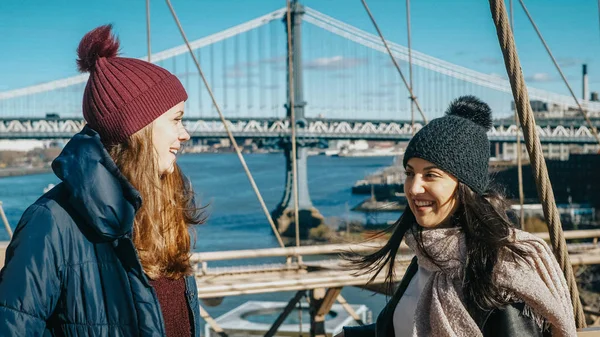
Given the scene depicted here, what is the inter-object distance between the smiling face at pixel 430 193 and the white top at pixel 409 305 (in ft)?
0.33

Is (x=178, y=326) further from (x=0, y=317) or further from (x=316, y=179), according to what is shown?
(x=316, y=179)

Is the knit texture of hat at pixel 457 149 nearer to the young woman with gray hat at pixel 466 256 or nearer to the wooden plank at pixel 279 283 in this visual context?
the young woman with gray hat at pixel 466 256

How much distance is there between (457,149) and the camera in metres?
1.26

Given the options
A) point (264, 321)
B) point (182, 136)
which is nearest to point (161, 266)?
point (182, 136)

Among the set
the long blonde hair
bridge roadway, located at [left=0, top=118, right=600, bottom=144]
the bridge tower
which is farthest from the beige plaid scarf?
the bridge tower

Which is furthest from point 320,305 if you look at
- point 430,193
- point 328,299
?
point 430,193

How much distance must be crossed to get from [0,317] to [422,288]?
0.71 meters

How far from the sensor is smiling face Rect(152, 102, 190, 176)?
3.92ft

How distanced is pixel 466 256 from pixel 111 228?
58cm

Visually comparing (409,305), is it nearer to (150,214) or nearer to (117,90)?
(150,214)

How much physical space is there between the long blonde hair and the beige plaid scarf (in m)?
0.42

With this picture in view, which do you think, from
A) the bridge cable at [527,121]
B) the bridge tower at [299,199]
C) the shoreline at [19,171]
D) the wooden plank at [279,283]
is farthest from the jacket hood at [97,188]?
the shoreline at [19,171]

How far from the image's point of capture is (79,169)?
106 cm

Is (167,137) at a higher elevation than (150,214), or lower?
higher
